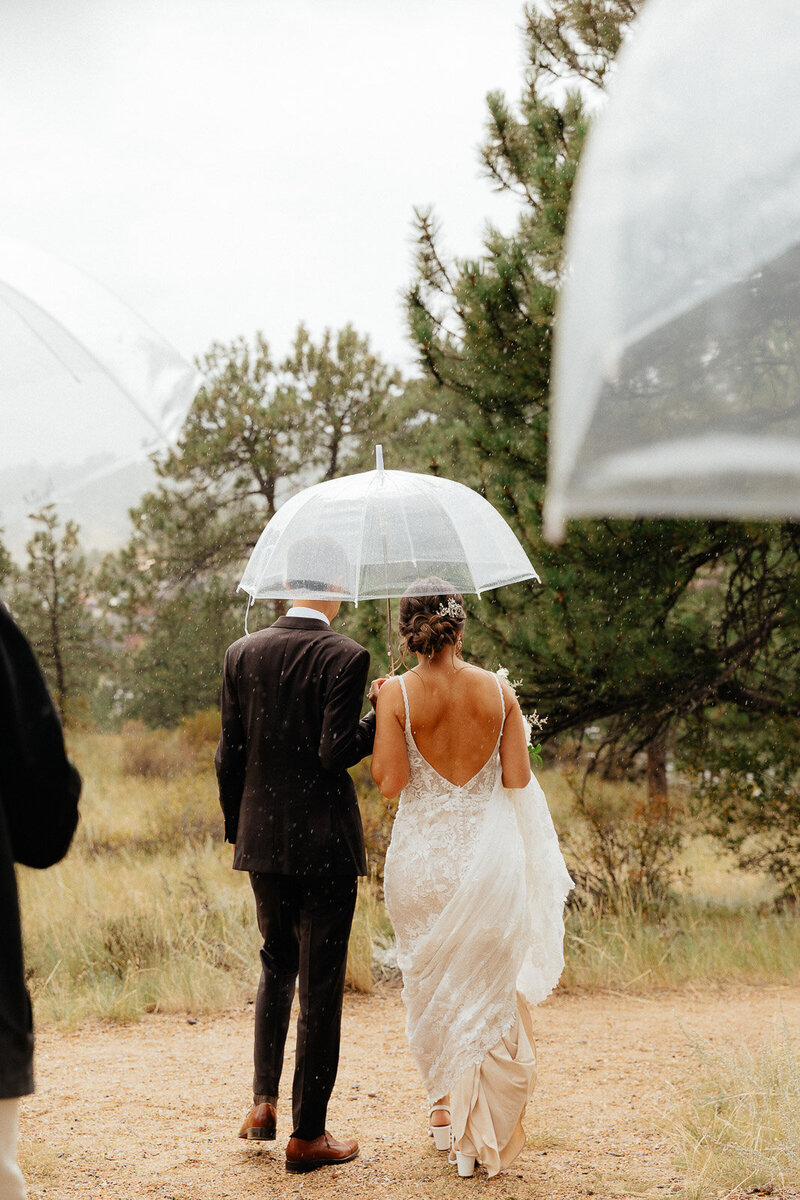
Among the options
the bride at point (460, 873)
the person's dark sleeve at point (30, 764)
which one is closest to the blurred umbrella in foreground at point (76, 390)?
the person's dark sleeve at point (30, 764)

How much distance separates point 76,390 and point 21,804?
0.92 metres

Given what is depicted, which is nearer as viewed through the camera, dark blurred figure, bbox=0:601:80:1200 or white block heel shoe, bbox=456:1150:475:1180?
dark blurred figure, bbox=0:601:80:1200

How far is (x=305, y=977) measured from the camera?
3404mm

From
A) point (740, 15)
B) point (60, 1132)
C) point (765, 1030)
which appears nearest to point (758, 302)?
point (740, 15)

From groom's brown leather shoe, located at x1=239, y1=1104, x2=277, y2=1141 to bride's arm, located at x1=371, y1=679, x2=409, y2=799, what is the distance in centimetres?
114

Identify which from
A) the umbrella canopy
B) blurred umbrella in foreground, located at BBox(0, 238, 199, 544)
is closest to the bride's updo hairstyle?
the umbrella canopy

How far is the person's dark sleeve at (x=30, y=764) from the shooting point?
184 cm

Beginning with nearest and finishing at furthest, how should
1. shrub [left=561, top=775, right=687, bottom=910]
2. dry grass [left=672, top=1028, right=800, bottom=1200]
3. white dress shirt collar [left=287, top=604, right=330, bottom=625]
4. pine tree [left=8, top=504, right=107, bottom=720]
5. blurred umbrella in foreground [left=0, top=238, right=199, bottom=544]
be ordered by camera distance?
A: blurred umbrella in foreground [left=0, top=238, right=199, bottom=544] < dry grass [left=672, top=1028, right=800, bottom=1200] < white dress shirt collar [left=287, top=604, right=330, bottom=625] < shrub [left=561, top=775, right=687, bottom=910] < pine tree [left=8, top=504, right=107, bottom=720]

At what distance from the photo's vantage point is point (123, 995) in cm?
580

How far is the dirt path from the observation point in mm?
3479

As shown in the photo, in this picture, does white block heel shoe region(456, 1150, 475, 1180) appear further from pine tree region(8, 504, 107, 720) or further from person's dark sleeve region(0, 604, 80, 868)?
pine tree region(8, 504, 107, 720)

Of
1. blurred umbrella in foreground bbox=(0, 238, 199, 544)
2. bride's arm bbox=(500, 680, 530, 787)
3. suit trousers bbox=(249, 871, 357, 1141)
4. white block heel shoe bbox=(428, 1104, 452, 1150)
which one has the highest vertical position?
blurred umbrella in foreground bbox=(0, 238, 199, 544)

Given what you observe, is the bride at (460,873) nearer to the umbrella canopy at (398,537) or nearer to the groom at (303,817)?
the groom at (303,817)

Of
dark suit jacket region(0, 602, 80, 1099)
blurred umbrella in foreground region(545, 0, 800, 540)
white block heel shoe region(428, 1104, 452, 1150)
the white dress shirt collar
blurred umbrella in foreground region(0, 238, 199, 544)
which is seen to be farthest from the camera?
white block heel shoe region(428, 1104, 452, 1150)
